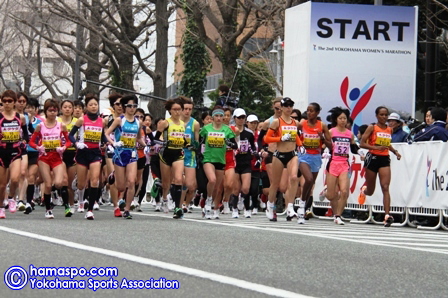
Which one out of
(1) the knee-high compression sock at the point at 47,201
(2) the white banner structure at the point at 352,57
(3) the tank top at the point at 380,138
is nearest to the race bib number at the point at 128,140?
(1) the knee-high compression sock at the point at 47,201

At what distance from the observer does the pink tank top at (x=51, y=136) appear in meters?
19.1

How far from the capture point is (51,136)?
1920cm

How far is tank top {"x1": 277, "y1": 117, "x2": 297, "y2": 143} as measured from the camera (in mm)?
19109

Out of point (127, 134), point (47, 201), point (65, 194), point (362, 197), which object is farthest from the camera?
point (362, 197)

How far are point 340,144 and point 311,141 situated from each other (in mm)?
497

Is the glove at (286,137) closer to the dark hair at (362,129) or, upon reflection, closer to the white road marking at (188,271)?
the dark hair at (362,129)

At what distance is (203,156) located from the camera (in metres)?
19.8

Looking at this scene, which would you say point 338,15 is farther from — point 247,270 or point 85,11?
point 85,11

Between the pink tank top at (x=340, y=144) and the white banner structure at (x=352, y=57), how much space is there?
4.86 m

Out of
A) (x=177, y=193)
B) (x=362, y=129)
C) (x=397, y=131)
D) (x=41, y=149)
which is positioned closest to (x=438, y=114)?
(x=397, y=131)

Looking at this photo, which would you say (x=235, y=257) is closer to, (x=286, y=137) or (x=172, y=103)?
(x=286, y=137)

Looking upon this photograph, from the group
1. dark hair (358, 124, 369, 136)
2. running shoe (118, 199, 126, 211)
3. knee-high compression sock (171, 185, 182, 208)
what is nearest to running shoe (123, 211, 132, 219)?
running shoe (118, 199, 126, 211)

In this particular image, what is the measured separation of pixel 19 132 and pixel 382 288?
10350 mm

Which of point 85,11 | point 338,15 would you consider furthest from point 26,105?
point 85,11
